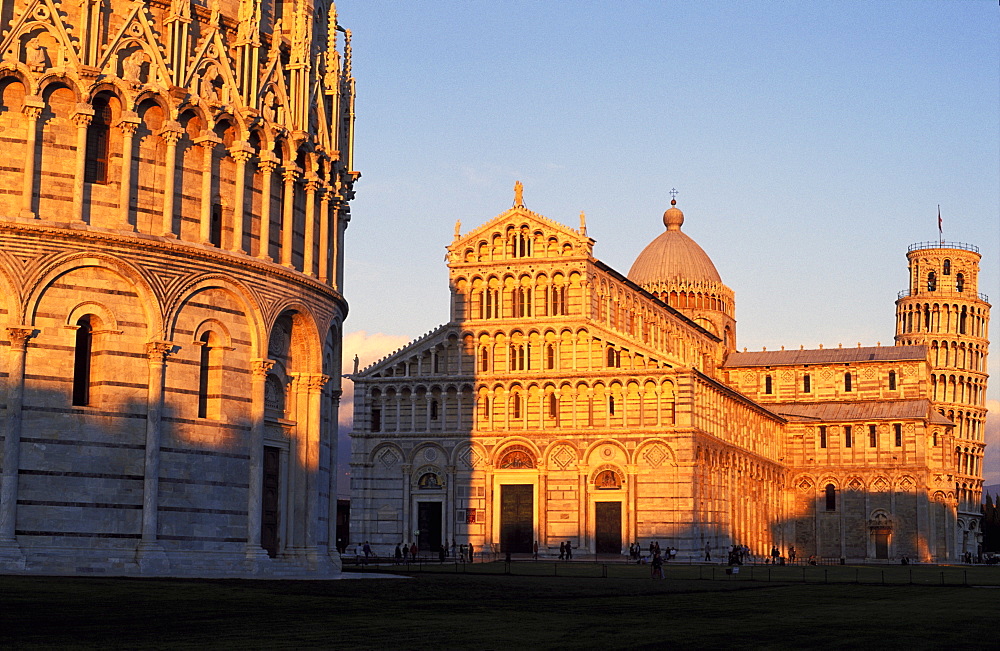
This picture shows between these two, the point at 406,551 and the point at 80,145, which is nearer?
the point at 80,145

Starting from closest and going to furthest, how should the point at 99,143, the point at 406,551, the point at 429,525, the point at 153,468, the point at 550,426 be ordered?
the point at 153,468 → the point at 99,143 → the point at 406,551 → the point at 550,426 → the point at 429,525

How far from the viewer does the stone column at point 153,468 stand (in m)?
30.5

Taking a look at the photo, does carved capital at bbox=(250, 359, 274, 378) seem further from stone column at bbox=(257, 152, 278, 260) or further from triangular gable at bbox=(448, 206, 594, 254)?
triangular gable at bbox=(448, 206, 594, 254)

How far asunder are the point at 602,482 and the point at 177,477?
155 ft

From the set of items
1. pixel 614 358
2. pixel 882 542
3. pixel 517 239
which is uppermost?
pixel 517 239

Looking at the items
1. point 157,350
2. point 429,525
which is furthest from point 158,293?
point 429,525

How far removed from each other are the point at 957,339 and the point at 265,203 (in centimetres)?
8885

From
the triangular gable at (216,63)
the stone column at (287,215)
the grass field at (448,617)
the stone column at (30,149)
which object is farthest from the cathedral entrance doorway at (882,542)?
the stone column at (30,149)

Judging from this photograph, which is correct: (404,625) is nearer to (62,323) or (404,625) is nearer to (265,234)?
(62,323)

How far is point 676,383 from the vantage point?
246 feet

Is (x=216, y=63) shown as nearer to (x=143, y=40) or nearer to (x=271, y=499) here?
(x=143, y=40)

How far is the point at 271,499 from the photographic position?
35.0 metres

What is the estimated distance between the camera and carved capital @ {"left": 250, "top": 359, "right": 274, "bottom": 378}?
3362 centimetres

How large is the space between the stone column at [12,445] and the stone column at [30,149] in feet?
9.44
